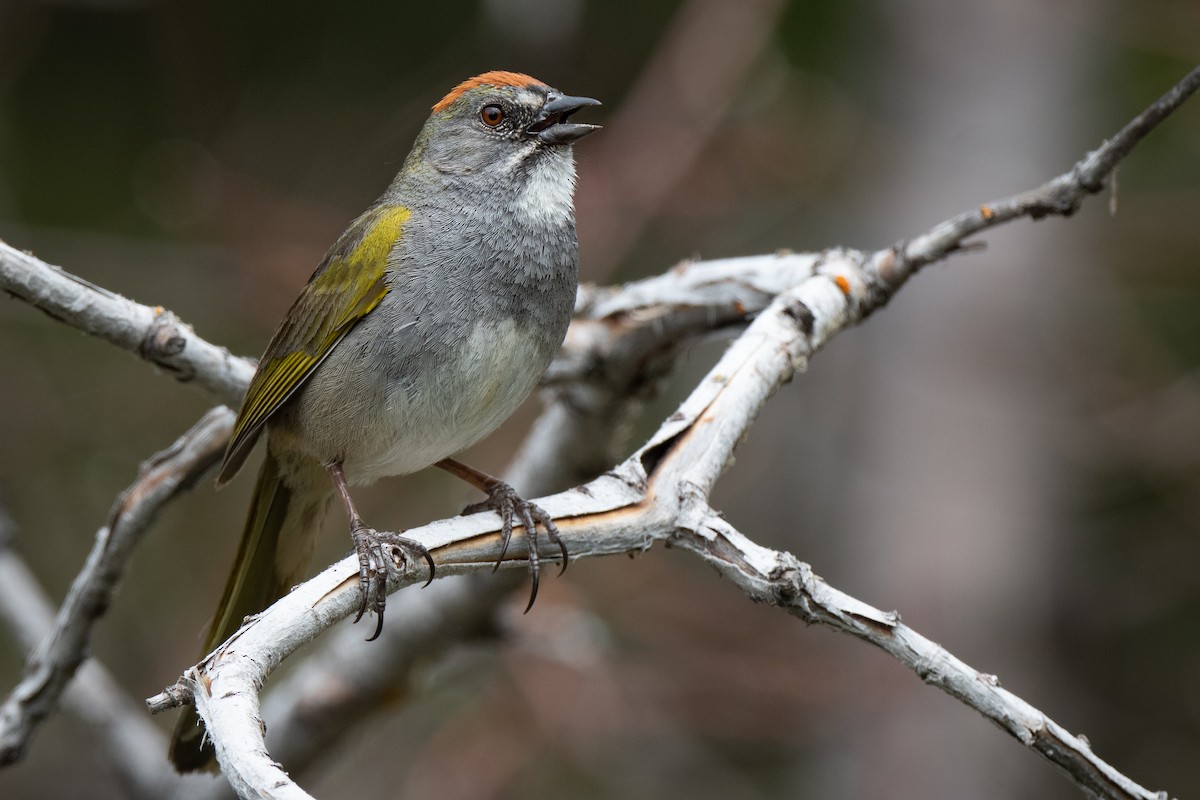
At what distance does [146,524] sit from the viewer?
3.44 meters

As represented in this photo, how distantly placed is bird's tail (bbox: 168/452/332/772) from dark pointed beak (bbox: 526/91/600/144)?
127cm

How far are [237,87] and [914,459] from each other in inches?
180

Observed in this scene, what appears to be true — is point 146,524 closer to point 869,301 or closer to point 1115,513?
point 869,301

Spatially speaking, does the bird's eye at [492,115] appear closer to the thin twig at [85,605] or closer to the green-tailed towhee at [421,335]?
the green-tailed towhee at [421,335]

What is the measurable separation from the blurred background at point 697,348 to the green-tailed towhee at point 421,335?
1715 millimetres

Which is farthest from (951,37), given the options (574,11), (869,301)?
(869,301)

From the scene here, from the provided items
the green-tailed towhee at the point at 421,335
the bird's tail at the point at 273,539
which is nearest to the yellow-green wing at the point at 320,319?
the green-tailed towhee at the point at 421,335

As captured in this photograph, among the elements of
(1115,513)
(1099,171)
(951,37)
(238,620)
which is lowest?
(238,620)

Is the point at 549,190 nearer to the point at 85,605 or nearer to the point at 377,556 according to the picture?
the point at 377,556

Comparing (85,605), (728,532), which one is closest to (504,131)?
(728,532)

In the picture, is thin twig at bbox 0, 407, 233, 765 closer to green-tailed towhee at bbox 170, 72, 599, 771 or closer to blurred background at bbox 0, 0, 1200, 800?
green-tailed towhee at bbox 170, 72, 599, 771

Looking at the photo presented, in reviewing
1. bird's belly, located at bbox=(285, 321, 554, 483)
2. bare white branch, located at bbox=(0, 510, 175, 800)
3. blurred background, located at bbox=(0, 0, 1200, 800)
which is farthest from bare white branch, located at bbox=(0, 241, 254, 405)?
blurred background, located at bbox=(0, 0, 1200, 800)

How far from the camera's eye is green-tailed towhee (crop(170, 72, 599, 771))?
3.24 m

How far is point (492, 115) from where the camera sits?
3814 mm
